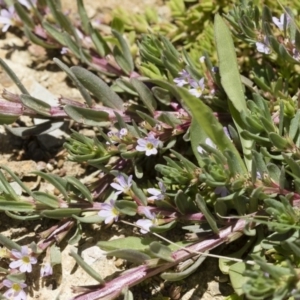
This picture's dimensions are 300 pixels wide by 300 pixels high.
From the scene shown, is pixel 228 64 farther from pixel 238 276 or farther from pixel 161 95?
pixel 238 276

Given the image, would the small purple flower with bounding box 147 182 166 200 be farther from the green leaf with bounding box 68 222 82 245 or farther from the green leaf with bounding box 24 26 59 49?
the green leaf with bounding box 24 26 59 49

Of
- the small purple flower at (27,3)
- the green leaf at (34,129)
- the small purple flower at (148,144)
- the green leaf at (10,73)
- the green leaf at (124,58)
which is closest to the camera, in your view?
the small purple flower at (148,144)

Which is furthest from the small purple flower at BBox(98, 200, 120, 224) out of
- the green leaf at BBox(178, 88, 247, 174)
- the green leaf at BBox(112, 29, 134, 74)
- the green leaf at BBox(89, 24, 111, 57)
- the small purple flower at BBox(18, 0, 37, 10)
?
the small purple flower at BBox(18, 0, 37, 10)

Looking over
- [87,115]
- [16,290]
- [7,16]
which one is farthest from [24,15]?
[16,290]

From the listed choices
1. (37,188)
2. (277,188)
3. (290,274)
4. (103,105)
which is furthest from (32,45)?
(290,274)

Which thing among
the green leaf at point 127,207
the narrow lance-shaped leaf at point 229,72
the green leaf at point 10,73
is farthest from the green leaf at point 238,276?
the green leaf at point 10,73

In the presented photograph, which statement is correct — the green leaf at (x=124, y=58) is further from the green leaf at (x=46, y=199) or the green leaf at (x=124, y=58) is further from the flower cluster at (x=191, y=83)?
the green leaf at (x=46, y=199)
